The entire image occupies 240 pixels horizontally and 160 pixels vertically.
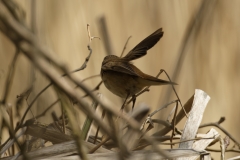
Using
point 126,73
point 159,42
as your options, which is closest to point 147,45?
point 126,73

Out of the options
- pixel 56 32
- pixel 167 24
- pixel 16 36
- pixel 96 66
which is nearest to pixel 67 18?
pixel 56 32

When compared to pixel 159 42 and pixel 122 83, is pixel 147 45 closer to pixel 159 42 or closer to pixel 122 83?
pixel 122 83

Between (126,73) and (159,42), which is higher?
(159,42)

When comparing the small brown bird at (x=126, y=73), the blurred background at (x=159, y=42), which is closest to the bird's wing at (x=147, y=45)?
the small brown bird at (x=126, y=73)

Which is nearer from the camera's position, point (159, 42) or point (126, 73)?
point (126, 73)

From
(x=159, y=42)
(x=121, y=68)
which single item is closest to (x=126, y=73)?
(x=121, y=68)

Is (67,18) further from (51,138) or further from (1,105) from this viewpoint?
(1,105)

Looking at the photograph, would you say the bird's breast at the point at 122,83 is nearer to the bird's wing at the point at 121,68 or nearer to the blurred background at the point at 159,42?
the bird's wing at the point at 121,68

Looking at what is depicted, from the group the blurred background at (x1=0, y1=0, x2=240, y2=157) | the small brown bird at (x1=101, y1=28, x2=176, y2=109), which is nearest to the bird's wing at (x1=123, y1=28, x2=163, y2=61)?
the small brown bird at (x1=101, y1=28, x2=176, y2=109)
